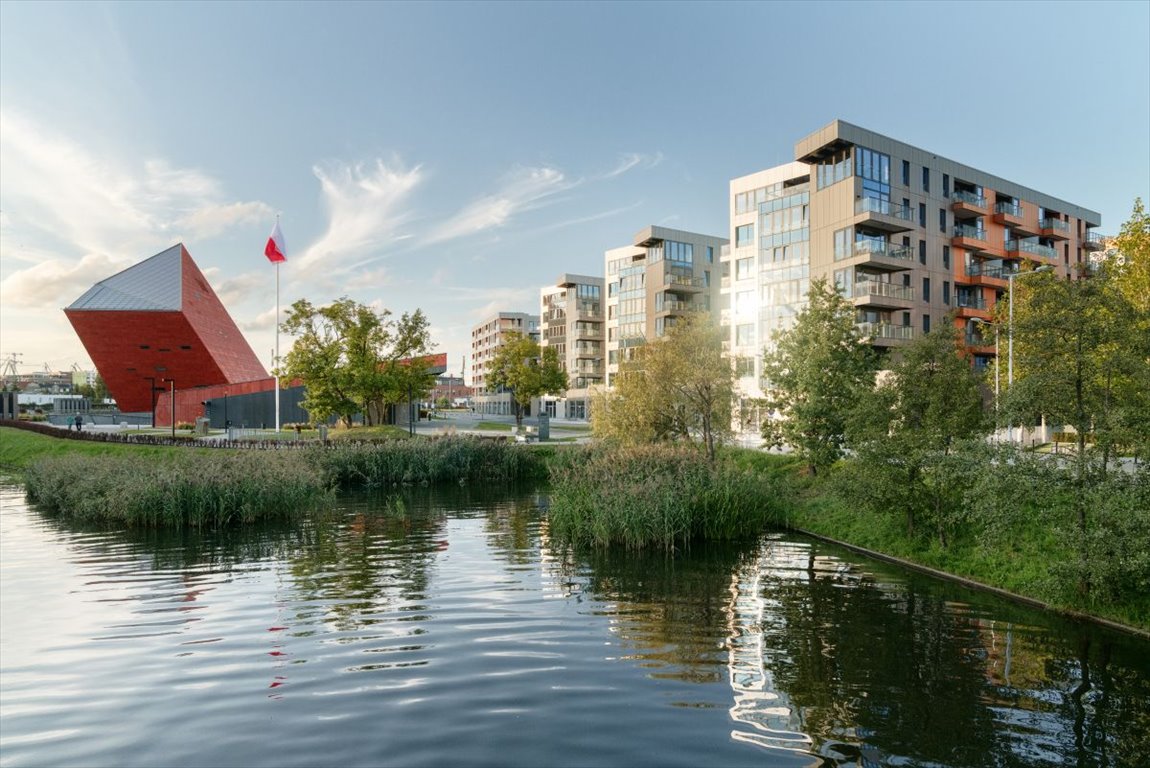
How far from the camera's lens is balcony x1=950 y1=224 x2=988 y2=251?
51.8 metres

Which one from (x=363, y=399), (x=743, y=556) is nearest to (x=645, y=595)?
(x=743, y=556)

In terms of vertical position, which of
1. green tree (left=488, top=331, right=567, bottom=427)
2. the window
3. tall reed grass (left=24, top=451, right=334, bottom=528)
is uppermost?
the window

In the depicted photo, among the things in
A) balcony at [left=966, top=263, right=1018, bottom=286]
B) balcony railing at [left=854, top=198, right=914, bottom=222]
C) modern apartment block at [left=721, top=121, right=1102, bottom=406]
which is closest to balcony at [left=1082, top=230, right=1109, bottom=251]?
modern apartment block at [left=721, top=121, right=1102, bottom=406]

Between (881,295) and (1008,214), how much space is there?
744 inches

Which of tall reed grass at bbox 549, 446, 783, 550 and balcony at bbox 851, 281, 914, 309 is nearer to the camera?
tall reed grass at bbox 549, 446, 783, 550

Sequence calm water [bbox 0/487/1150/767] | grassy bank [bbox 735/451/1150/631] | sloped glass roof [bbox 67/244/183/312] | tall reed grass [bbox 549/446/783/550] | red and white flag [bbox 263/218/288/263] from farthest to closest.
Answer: sloped glass roof [bbox 67/244/183/312], red and white flag [bbox 263/218/288/263], tall reed grass [bbox 549/446/783/550], grassy bank [bbox 735/451/1150/631], calm water [bbox 0/487/1150/767]

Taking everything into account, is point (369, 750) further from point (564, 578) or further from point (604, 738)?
point (564, 578)

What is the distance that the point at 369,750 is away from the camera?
760 centimetres

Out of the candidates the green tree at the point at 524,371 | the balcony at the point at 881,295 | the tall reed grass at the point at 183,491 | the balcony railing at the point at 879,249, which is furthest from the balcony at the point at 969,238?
the tall reed grass at the point at 183,491

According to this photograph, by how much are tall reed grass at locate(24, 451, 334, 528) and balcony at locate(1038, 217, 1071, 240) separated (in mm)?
61981

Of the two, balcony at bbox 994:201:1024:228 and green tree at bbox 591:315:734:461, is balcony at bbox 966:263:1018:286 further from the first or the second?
green tree at bbox 591:315:734:461

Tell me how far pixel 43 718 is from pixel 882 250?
4827 cm

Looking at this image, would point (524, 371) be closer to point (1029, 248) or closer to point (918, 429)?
point (1029, 248)

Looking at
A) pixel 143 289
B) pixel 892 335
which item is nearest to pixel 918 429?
pixel 892 335
